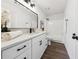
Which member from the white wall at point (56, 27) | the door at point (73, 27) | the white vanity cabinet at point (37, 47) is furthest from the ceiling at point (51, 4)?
the white vanity cabinet at point (37, 47)

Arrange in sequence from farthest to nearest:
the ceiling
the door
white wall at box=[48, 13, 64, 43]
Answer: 1. white wall at box=[48, 13, 64, 43]
2. the ceiling
3. the door

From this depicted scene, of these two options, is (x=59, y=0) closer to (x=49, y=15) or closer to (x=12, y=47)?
(x=49, y=15)

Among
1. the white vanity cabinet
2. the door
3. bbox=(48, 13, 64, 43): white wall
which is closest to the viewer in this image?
the door

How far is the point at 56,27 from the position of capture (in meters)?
4.30

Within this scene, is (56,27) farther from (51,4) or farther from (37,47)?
(37,47)

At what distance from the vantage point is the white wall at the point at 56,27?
4160 millimetres

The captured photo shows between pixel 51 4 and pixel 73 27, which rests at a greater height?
pixel 51 4

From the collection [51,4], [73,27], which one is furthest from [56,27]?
[73,27]

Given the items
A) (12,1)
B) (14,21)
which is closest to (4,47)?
(14,21)

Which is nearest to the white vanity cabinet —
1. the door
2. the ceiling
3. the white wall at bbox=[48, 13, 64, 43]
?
the door

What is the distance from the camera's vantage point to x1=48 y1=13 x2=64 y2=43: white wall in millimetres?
4160

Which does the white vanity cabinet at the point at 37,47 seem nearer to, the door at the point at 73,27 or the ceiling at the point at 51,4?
the door at the point at 73,27

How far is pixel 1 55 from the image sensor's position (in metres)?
0.59

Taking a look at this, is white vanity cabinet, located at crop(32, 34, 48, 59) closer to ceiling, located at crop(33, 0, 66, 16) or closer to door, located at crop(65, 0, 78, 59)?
door, located at crop(65, 0, 78, 59)
